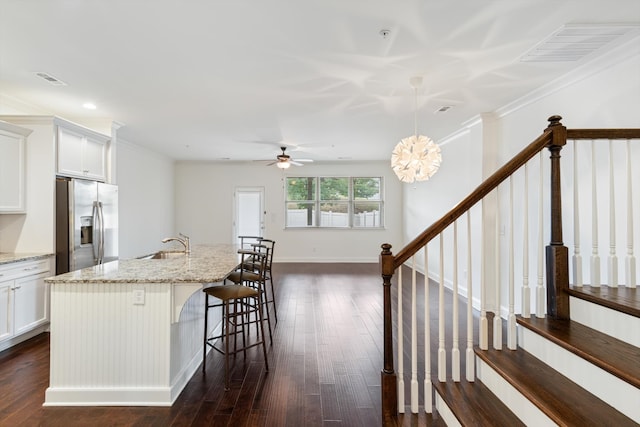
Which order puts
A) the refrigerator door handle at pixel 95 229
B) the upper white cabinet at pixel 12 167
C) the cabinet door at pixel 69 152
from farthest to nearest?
the refrigerator door handle at pixel 95 229 → the cabinet door at pixel 69 152 → the upper white cabinet at pixel 12 167

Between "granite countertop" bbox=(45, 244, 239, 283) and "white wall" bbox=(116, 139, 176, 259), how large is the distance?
11.5ft

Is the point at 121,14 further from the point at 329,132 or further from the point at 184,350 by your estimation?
the point at 329,132

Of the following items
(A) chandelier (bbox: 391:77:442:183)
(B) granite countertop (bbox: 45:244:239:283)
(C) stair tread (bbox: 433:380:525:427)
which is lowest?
(C) stair tread (bbox: 433:380:525:427)

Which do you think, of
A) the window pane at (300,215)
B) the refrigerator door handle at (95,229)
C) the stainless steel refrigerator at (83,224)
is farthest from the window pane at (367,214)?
the refrigerator door handle at (95,229)

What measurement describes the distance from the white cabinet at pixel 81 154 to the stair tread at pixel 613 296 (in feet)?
16.7

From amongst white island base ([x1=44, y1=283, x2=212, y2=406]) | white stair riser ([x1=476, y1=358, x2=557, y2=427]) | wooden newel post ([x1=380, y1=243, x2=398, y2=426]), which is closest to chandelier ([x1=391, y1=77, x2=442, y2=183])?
wooden newel post ([x1=380, y1=243, x2=398, y2=426])

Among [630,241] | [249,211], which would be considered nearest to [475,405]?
[630,241]

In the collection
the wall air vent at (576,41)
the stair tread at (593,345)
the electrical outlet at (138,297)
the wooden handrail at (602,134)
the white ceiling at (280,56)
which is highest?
the white ceiling at (280,56)

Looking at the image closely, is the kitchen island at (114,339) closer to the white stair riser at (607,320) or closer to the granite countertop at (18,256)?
the granite countertop at (18,256)

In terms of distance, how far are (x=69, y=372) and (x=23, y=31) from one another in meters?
2.55

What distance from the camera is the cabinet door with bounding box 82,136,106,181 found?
13.7ft

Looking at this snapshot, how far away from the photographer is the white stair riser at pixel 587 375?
4.03ft

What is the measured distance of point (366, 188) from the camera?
341 inches

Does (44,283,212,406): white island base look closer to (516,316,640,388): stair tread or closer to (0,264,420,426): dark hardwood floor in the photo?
(0,264,420,426): dark hardwood floor
